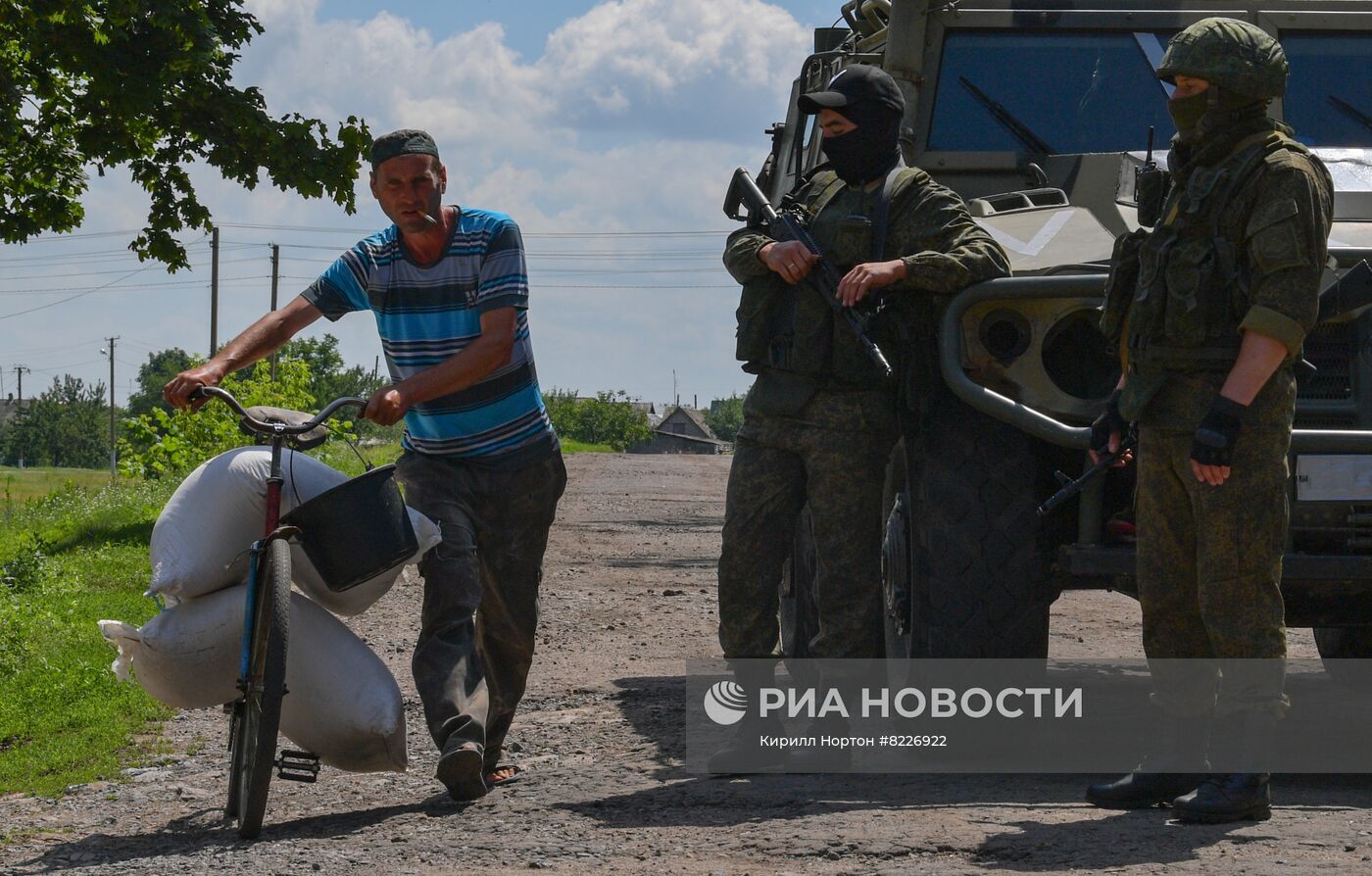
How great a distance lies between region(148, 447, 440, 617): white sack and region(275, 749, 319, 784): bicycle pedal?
1.41ft

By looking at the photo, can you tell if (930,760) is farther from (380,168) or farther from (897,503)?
(380,168)

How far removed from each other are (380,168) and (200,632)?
4.35 feet

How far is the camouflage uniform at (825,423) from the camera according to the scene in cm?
512

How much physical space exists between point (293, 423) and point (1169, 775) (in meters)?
2.34

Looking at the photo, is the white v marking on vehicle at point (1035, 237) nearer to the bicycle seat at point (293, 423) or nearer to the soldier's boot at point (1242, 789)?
the soldier's boot at point (1242, 789)

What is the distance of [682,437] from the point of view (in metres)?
140

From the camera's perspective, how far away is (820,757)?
5.31m

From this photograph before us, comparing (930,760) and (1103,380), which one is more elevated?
(1103,380)

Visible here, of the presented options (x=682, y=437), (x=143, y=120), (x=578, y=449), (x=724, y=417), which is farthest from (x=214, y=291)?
(x=724, y=417)

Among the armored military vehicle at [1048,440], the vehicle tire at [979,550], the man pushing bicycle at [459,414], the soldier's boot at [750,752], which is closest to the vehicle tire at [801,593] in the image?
the armored military vehicle at [1048,440]

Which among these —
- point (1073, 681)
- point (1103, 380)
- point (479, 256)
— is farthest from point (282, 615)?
point (1073, 681)

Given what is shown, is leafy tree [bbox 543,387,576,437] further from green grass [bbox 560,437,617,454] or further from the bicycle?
the bicycle

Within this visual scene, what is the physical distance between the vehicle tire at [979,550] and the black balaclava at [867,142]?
77 centimetres

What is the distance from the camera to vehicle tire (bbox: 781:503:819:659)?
21.3ft
